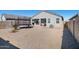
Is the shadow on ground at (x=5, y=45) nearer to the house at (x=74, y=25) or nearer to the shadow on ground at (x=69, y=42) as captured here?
the shadow on ground at (x=69, y=42)

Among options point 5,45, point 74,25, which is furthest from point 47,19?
point 5,45

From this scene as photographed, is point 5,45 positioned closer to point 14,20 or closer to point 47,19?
point 14,20

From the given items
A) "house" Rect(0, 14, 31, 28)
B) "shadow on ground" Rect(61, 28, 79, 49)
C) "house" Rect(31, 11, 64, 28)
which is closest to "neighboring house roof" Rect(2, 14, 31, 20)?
"house" Rect(0, 14, 31, 28)
